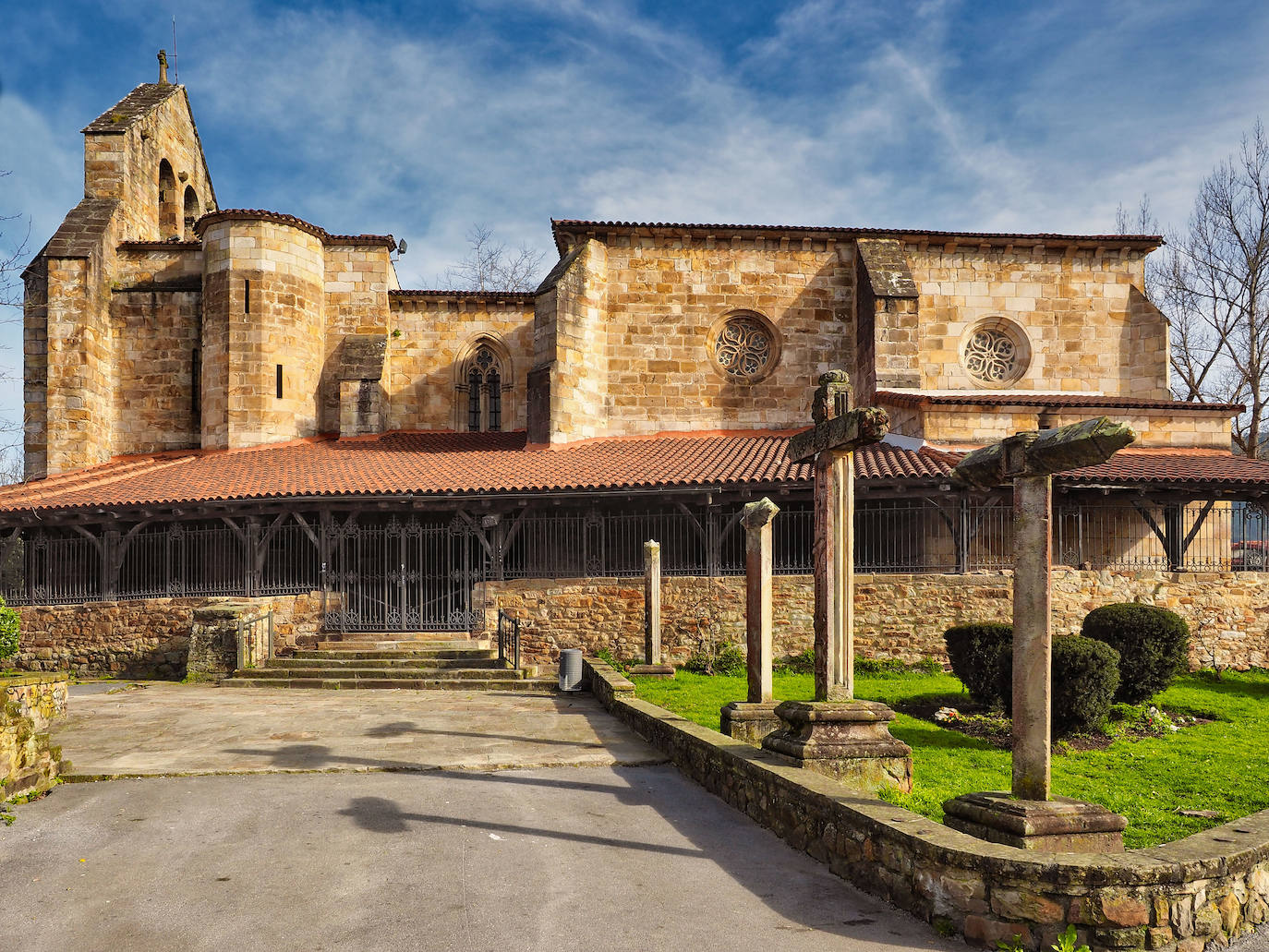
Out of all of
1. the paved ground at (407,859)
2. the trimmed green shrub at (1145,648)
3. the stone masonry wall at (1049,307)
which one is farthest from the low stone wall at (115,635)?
the stone masonry wall at (1049,307)

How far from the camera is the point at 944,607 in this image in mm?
15422

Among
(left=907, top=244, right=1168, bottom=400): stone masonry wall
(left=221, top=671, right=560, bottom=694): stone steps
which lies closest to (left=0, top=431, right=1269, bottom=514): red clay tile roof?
(left=221, top=671, right=560, bottom=694): stone steps

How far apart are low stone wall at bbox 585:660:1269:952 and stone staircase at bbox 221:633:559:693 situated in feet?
30.6

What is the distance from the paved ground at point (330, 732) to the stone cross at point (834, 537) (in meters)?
2.58

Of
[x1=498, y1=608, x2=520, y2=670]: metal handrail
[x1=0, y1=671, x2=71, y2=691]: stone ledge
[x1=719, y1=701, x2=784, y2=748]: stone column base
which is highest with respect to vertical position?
[x1=0, y1=671, x2=71, y2=691]: stone ledge

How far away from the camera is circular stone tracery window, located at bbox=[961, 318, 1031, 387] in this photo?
71.4 ft

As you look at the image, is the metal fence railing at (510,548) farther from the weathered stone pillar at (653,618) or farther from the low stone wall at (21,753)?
the low stone wall at (21,753)

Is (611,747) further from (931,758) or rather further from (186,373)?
(186,373)

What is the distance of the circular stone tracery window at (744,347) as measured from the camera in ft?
71.4

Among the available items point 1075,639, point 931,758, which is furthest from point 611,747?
point 1075,639

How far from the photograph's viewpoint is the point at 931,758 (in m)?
8.23

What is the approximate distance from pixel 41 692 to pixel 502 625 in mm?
7283

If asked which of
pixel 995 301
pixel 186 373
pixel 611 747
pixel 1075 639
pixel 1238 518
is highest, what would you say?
pixel 995 301

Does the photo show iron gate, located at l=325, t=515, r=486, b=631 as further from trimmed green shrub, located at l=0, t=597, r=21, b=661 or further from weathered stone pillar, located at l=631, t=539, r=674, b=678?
trimmed green shrub, located at l=0, t=597, r=21, b=661
